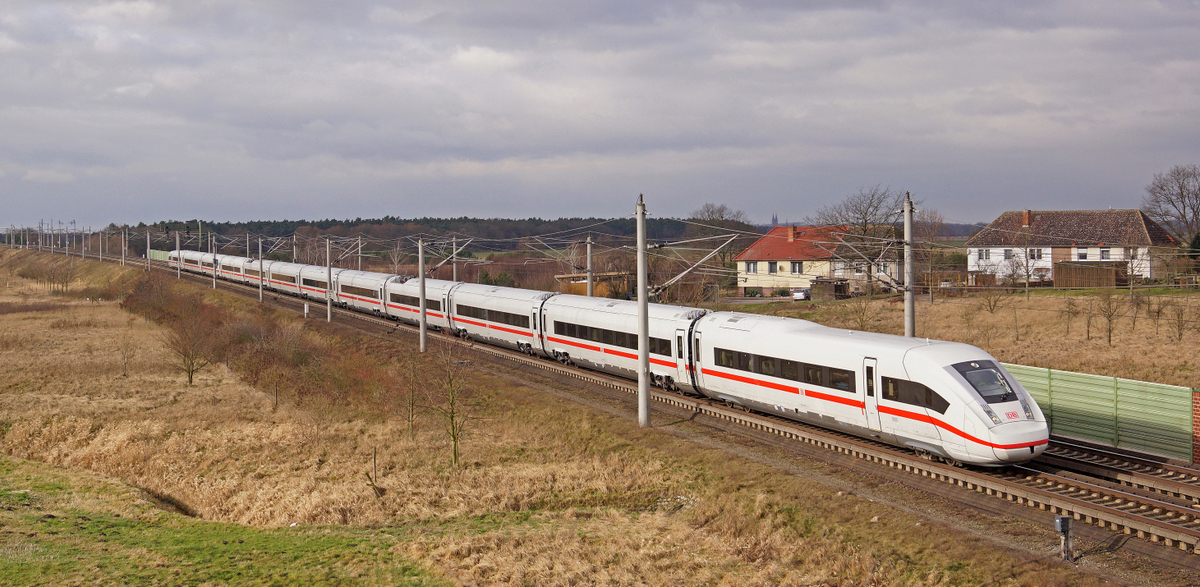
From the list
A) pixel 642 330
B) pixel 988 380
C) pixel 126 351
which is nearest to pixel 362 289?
pixel 126 351

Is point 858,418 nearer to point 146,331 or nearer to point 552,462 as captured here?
point 552,462

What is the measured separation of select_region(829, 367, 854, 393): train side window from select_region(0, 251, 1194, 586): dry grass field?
2464 millimetres

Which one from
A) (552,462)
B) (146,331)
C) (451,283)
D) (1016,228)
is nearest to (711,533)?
(552,462)

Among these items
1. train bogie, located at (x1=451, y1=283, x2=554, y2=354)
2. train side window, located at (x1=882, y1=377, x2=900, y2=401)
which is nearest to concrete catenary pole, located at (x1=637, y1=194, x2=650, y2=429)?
train side window, located at (x1=882, y1=377, x2=900, y2=401)

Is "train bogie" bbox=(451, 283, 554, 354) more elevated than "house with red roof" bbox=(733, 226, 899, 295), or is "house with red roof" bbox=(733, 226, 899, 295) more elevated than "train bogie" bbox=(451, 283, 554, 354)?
"house with red roof" bbox=(733, 226, 899, 295)

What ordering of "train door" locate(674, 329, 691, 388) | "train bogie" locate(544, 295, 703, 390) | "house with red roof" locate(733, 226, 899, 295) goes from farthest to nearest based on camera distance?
1. "house with red roof" locate(733, 226, 899, 295)
2. "train bogie" locate(544, 295, 703, 390)
3. "train door" locate(674, 329, 691, 388)

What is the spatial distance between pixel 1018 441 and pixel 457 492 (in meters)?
13.9

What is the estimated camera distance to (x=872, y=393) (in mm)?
20469

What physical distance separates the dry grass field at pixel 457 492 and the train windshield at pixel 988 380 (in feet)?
9.89

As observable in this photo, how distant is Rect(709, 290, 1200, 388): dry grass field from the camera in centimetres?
3444

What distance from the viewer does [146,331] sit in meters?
61.4

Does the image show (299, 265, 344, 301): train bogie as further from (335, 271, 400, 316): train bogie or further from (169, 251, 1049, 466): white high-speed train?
(169, 251, 1049, 466): white high-speed train

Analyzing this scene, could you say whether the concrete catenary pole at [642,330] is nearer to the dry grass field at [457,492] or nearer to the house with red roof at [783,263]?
the dry grass field at [457,492]

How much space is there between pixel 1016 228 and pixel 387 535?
2865 inches
